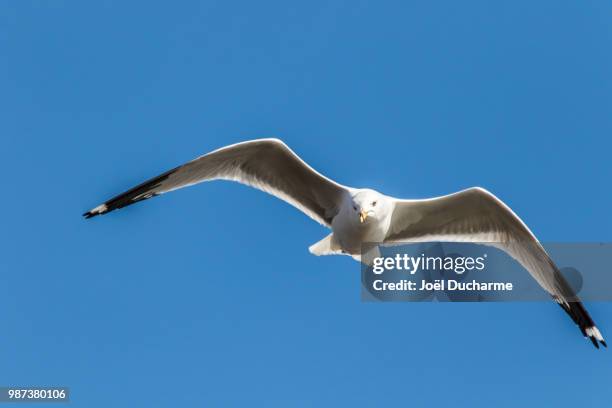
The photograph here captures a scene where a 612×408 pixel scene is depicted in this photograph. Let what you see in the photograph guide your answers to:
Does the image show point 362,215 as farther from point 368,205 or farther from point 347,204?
point 347,204

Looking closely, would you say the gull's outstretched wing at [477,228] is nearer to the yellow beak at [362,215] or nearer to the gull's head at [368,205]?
the gull's head at [368,205]

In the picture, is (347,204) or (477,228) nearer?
(347,204)

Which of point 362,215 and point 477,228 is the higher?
point 477,228

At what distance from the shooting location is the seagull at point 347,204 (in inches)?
320

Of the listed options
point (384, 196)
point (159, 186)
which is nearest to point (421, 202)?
point (384, 196)

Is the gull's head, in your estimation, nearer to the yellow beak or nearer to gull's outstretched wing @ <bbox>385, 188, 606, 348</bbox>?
the yellow beak

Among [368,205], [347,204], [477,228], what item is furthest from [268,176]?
[477,228]

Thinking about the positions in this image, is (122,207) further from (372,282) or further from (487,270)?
(487,270)

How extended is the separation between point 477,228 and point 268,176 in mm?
1788

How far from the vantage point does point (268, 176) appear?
27.8 ft

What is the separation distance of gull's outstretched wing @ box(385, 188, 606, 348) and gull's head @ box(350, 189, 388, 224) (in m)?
0.28

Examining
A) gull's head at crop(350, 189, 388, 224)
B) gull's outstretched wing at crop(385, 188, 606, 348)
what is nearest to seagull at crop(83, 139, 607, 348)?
gull's outstretched wing at crop(385, 188, 606, 348)

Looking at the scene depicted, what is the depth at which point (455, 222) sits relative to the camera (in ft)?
27.6

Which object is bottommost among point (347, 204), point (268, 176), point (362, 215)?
point (362, 215)
